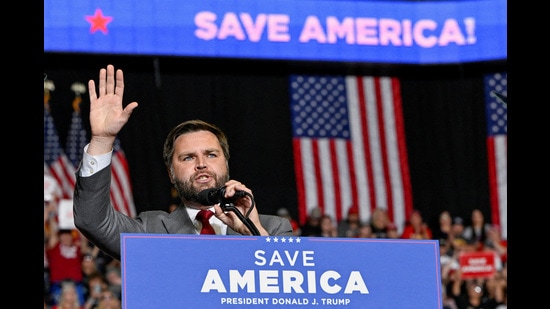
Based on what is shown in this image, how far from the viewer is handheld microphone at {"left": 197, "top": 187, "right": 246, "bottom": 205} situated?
3699mm

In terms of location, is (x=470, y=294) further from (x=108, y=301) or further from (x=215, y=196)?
(x=215, y=196)

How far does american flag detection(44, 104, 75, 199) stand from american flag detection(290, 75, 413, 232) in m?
3.60

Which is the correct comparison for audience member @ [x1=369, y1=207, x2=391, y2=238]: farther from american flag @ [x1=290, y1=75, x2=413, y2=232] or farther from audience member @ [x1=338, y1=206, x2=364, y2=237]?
american flag @ [x1=290, y1=75, x2=413, y2=232]

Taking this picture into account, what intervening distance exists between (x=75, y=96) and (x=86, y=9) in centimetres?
136

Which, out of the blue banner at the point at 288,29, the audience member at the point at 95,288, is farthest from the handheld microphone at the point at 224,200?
the blue banner at the point at 288,29

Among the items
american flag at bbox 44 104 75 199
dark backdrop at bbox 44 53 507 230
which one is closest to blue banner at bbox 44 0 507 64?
dark backdrop at bbox 44 53 507 230

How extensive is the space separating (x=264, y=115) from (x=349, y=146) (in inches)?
54.5

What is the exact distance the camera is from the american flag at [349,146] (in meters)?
18.0

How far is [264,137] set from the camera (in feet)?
60.6
